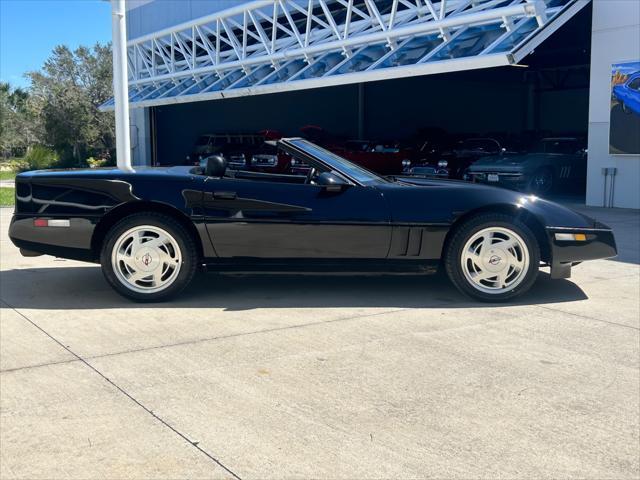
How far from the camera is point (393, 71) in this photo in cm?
1612

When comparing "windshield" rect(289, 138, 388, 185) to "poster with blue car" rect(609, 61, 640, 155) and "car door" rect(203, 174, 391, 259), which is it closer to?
"car door" rect(203, 174, 391, 259)

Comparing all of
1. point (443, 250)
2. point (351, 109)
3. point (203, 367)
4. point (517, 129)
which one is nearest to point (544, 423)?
point (203, 367)

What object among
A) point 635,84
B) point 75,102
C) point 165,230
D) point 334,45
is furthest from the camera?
point 75,102

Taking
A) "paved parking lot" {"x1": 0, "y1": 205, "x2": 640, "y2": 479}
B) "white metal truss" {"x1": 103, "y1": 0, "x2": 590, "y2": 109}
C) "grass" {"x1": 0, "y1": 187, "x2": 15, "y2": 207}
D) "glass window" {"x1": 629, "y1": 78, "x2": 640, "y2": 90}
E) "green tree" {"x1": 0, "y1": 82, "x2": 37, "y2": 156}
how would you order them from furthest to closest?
"green tree" {"x1": 0, "y1": 82, "x2": 37, "y2": 156} → "grass" {"x1": 0, "y1": 187, "x2": 15, "y2": 207} → "white metal truss" {"x1": 103, "y1": 0, "x2": 590, "y2": 109} → "glass window" {"x1": 629, "y1": 78, "x2": 640, "y2": 90} → "paved parking lot" {"x1": 0, "y1": 205, "x2": 640, "y2": 479}

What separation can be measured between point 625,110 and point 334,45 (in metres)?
8.30

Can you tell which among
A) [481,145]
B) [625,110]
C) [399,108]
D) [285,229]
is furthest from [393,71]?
[399,108]

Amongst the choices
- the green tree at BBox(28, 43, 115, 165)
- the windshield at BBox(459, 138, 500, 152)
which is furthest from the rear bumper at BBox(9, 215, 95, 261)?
the green tree at BBox(28, 43, 115, 165)

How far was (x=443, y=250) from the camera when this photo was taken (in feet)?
18.4

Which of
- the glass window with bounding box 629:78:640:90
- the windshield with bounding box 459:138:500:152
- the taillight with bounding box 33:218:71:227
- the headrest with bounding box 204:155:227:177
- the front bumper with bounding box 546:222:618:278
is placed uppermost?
the glass window with bounding box 629:78:640:90

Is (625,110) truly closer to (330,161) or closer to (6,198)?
(330,161)

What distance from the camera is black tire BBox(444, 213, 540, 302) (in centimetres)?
553

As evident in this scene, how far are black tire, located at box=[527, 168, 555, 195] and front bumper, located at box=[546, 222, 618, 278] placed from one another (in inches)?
442

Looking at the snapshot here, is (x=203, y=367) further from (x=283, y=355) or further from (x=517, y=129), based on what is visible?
(x=517, y=129)

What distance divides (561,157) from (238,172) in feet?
45.3
